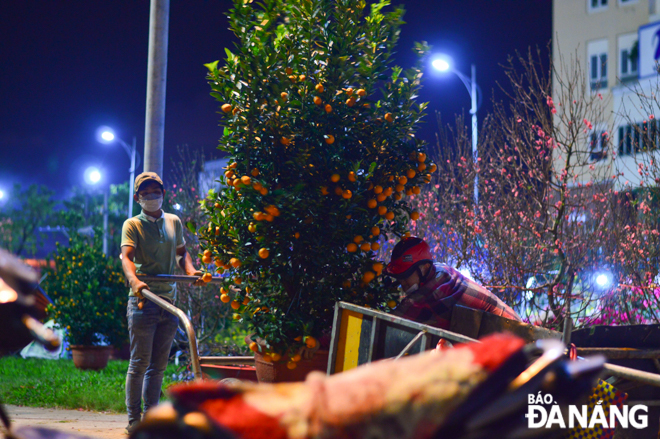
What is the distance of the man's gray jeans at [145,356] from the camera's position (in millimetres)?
5008

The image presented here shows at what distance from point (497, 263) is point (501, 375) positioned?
7.15 meters

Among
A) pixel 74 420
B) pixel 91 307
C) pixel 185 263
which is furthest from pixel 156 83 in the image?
pixel 91 307

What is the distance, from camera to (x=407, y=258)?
439 centimetres

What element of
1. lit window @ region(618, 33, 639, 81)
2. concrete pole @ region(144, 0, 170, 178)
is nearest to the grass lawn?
concrete pole @ region(144, 0, 170, 178)

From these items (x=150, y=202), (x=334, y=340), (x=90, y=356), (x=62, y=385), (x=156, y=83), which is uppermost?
(x=156, y=83)

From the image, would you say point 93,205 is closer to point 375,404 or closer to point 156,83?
point 156,83

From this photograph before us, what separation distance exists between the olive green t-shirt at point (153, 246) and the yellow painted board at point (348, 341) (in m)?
2.24

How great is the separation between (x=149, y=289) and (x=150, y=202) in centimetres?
78

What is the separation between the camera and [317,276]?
4.14 m

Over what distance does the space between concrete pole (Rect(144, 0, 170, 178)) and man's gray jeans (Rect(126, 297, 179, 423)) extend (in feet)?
7.41

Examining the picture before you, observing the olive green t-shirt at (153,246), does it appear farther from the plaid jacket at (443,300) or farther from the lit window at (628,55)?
the lit window at (628,55)

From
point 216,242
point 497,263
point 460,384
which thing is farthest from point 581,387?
point 497,263

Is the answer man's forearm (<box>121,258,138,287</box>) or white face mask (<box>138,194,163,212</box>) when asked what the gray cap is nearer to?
white face mask (<box>138,194,163,212</box>)

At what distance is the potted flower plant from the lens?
12.1m
